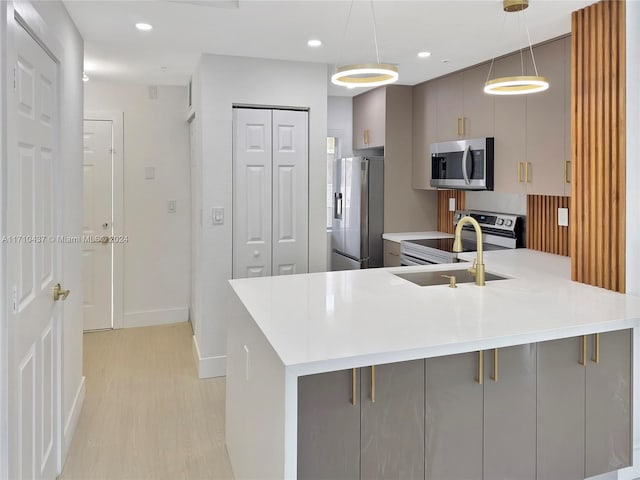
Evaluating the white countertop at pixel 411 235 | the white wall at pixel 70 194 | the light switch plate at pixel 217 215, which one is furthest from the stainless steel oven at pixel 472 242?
the white wall at pixel 70 194

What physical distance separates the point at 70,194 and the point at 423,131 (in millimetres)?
3152

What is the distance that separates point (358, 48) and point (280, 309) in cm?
220

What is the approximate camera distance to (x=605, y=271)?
2.55 m

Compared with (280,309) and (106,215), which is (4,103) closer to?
(280,309)

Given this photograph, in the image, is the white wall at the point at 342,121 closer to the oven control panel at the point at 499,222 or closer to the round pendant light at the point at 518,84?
the oven control panel at the point at 499,222

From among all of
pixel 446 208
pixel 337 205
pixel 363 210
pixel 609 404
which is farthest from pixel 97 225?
pixel 609 404

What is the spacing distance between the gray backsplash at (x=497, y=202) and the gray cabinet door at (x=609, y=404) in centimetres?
195

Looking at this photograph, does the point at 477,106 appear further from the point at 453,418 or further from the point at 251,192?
the point at 453,418

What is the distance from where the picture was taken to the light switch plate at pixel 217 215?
374cm

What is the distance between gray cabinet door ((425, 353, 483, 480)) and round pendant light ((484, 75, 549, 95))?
4.19ft

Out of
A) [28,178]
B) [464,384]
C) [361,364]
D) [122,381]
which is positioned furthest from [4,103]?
[122,381]

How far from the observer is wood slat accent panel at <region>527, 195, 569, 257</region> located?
363 centimetres

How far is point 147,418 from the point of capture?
124 inches

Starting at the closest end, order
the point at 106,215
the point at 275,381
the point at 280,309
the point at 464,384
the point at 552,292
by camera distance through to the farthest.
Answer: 1. the point at 275,381
2. the point at 464,384
3. the point at 280,309
4. the point at 552,292
5. the point at 106,215
